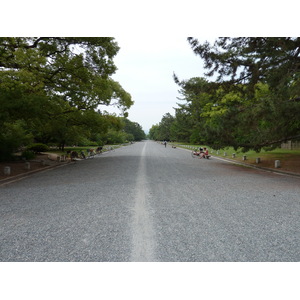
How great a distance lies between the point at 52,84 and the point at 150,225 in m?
15.2

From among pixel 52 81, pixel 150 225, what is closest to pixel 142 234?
pixel 150 225

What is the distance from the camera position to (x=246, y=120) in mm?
12211

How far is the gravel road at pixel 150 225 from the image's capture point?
3102 millimetres

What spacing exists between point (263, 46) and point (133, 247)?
12.5 meters

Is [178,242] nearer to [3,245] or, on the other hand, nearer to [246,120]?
[3,245]

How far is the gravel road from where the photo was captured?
3.10 meters

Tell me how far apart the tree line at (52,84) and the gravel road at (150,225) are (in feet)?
16.9

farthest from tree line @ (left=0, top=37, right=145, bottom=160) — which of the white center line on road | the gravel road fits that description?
the white center line on road

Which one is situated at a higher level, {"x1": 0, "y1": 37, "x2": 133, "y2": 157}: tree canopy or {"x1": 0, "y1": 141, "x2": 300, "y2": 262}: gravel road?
{"x1": 0, "y1": 37, "x2": 133, "y2": 157}: tree canopy

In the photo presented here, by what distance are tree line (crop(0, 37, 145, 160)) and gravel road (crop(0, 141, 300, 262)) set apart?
203 inches

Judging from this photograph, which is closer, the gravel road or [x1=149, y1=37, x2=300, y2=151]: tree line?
the gravel road

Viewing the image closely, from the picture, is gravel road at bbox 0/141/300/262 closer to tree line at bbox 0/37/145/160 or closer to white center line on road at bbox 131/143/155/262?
white center line on road at bbox 131/143/155/262

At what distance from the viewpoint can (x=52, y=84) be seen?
1611 centimetres

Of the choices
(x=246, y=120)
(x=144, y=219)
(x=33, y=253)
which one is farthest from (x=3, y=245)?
(x=246, y=120)
